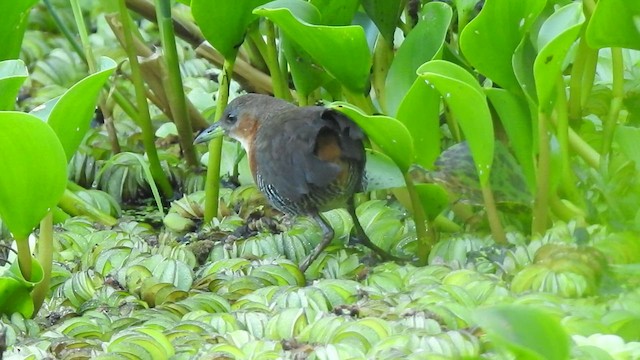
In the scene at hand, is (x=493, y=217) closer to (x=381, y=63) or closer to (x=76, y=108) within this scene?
(x=381, y=63)

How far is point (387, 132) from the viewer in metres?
1.70

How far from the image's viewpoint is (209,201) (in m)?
2.26

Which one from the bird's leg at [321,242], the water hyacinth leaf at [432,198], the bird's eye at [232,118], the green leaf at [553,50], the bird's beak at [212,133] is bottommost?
the bird's leg at [321,242]

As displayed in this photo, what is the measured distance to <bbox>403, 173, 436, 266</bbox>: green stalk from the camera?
184cm

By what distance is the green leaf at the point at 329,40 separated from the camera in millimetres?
1717

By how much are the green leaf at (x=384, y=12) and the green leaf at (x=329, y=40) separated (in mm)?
149

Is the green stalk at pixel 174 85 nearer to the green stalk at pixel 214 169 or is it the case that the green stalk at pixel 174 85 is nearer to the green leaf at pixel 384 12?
the green stalk at pixel 214 169

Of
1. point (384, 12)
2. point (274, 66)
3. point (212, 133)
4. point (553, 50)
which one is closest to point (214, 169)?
point (212, 133)

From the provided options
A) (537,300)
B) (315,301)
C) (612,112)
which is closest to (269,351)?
(315,301)

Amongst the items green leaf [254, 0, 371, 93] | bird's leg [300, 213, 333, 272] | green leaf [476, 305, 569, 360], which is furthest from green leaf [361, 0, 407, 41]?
green leaf [476, 305, 569, 360]

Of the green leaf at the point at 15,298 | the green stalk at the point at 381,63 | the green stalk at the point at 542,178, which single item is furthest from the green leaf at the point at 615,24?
the green leaf at the point at 15,298

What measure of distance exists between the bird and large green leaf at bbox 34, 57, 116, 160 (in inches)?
16.6

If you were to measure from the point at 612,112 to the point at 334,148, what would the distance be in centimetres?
50

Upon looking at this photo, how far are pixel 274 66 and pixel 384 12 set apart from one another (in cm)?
37
